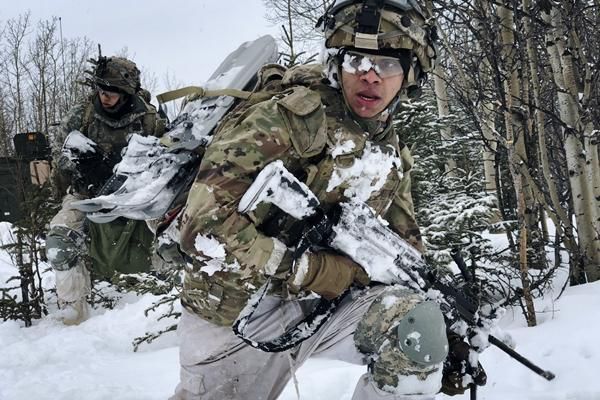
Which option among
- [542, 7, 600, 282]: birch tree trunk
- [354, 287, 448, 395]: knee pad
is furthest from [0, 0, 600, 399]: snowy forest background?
[354, 287, 448, 395]: knee pad

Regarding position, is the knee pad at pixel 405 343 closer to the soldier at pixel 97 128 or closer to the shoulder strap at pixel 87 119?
the soldier at pixel 97 128

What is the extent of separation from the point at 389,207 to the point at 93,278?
4856 millimetres

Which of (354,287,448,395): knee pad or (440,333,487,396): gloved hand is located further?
(440,333,487,396): gloved hand

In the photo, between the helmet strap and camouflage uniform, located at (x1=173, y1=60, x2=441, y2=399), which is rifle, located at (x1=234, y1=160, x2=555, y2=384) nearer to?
camouflage uniform, located at (x1=173, y1=60, x2=441, y2=399)

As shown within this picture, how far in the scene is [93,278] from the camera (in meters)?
6.38

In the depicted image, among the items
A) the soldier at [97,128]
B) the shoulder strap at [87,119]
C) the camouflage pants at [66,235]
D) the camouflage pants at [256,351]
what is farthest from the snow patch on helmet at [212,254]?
the shoulder strap at [87,119]

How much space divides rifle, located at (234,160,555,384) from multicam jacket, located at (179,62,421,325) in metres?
0.06

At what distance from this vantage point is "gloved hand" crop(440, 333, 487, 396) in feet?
7.23

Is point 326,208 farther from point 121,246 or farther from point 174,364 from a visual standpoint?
point 174,364

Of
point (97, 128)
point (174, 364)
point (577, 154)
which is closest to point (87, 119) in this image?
point (97, 128)

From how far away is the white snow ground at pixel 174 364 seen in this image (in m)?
2.72

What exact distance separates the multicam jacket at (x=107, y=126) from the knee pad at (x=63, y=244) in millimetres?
332

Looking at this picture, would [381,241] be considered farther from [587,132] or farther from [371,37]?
[587,132]

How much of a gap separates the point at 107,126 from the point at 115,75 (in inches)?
16.5
